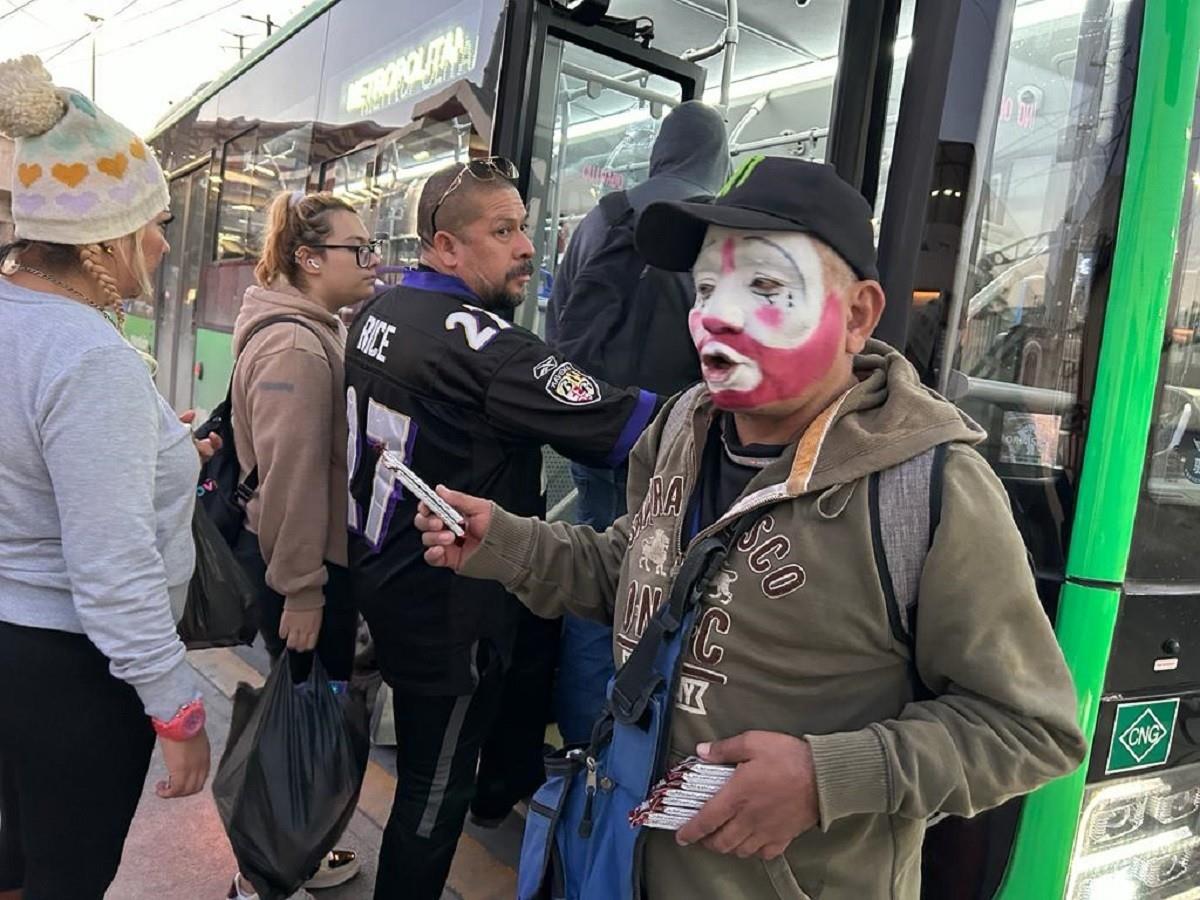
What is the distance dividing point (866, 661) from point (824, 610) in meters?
0.09

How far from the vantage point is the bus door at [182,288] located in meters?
5.99

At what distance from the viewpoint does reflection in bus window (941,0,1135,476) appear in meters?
1.62

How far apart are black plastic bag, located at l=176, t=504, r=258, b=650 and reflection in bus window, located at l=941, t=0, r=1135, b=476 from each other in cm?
140

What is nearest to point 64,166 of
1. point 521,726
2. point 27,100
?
point 27,100

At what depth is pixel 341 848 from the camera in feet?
9.17

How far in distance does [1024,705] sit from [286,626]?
1.85 metres

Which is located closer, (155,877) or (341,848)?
(155,877)

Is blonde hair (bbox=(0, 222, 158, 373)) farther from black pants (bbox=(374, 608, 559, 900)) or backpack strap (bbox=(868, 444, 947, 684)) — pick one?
backpack strap (bbox=(868, 444, 947, 684))

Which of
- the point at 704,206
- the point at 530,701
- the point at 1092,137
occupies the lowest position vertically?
the point at 530,701

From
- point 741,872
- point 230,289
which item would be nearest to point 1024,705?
point 741,872

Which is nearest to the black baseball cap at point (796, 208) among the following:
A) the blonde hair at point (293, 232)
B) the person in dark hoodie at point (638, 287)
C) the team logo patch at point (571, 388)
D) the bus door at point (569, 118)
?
the team logo patch at point (571, 388)

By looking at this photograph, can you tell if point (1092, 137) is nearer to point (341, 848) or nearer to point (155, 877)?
point (341, 848)

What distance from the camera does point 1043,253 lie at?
5.41 ft

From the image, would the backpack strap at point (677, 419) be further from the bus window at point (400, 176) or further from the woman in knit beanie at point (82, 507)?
the bus window at point (400, 176)
